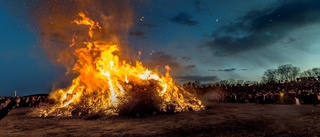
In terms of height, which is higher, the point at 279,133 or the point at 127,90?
the point at 127,90

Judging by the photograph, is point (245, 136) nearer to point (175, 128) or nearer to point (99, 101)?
point (175, 128)

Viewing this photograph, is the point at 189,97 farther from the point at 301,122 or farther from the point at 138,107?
the point at 301,122

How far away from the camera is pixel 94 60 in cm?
2314

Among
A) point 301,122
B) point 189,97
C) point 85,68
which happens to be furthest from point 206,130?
point 85,68

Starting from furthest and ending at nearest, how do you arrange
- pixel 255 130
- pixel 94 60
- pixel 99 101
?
pixel 94 60 < pixel 99 101 < pixel 255 130

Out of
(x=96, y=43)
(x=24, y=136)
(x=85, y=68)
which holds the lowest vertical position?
(x=24, y=136)

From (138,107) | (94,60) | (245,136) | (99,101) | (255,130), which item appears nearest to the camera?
(245,136)

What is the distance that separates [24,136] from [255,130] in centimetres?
913

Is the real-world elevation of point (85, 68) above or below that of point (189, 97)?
above

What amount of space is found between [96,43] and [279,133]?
16.5 m

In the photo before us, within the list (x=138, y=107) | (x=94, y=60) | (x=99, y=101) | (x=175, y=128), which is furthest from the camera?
(x=94, y=60)

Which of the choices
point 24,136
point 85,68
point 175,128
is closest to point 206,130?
point 175,128

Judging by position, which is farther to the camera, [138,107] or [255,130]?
[138,107]

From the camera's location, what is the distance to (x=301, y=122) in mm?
13234
